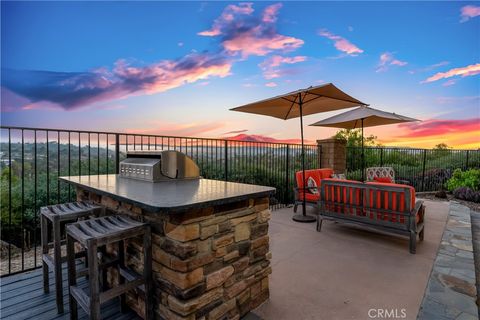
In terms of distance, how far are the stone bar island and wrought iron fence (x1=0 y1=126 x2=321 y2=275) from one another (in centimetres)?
135

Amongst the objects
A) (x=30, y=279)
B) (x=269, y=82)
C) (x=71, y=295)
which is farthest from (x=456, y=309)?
(x=269, y=82)

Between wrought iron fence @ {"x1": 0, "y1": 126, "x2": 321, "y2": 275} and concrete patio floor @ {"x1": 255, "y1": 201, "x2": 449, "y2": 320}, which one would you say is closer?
concrete patio floor @ {"x1": 255, "y1": 201, "x2": 449, "y2": 320}

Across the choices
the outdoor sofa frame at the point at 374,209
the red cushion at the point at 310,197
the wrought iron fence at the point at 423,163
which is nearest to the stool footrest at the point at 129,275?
the outdoor sofa frame at the point at 374,209

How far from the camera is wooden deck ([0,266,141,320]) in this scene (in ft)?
5.82

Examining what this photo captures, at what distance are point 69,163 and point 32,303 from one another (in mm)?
1509

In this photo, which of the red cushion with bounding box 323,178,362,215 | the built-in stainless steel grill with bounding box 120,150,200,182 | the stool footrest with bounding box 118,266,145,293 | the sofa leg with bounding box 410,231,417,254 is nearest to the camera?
the stool footrest with bounding box 118,266,145,293

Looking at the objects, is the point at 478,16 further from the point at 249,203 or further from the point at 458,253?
the point at 249,203

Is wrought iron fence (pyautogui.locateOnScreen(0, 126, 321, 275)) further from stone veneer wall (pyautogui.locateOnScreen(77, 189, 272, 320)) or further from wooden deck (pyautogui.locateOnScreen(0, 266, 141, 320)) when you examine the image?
stone veneer wall (pyautogui.locateOnScreen(77, 189, 272, 320))

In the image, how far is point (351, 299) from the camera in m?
1.99

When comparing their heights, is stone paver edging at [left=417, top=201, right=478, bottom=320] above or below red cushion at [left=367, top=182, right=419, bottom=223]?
below

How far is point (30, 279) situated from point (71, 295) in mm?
1252

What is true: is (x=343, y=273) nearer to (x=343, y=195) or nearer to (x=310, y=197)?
(x=343, y=195)

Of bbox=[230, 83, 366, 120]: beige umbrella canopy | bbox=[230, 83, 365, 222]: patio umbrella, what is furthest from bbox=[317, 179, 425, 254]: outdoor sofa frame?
bbox=[230, 83, 366, 120]: beige umbrella canopy

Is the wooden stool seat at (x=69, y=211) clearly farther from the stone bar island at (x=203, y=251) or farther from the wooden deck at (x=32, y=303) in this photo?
the wooden deck at (x=32, y=303)
